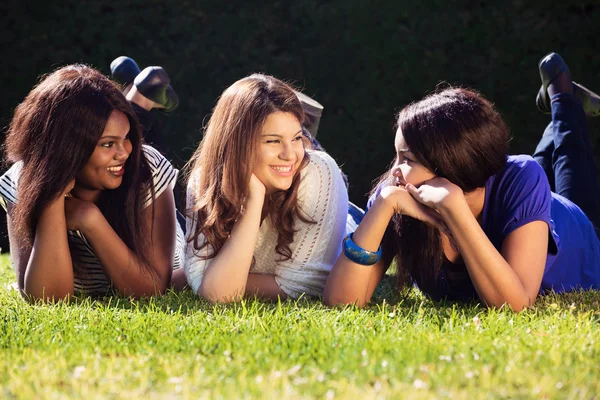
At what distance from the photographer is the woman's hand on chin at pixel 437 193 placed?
135 inches

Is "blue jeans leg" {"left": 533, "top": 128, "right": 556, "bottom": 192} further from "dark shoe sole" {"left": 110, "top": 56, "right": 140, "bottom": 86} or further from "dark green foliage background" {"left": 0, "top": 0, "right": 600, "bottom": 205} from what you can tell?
"dark shoe sole" {"left": 110, "top": 56, "right": 140, "bottom": 86}

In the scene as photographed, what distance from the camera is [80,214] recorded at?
12.8 ft

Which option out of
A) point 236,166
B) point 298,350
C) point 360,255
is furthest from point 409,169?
→ point 298,350

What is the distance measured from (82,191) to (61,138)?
1.54 feet

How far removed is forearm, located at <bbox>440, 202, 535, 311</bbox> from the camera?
3410 mm

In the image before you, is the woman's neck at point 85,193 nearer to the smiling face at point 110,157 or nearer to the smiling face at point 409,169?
the smiling face at point 110,157

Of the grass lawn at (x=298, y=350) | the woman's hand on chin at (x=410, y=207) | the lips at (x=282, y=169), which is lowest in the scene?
the grass lawn at (x=298, y=350)

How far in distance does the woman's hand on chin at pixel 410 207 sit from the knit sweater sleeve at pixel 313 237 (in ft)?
1.83

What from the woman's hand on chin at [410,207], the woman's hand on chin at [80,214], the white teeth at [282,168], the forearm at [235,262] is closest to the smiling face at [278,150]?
the white teeth at [282,168]

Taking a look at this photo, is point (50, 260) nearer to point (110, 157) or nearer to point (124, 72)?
point (110, 157)

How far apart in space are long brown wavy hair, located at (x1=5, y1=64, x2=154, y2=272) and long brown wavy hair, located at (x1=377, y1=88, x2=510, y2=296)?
1477 mm

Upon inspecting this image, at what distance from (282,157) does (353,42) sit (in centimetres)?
362

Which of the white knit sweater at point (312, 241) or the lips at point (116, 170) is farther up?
the lips at point (116, 170)

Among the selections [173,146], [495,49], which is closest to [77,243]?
[173,146]
